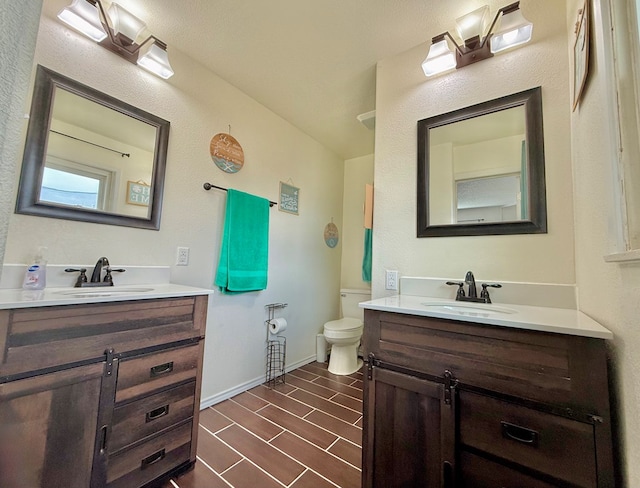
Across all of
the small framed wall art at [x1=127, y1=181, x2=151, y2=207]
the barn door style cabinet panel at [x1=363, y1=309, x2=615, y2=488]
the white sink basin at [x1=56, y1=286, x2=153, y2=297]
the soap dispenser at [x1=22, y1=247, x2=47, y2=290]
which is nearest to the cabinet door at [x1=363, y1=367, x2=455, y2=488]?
the barn door style cabinet panel at [x1=363, y1=309, x2=615, y2=488]

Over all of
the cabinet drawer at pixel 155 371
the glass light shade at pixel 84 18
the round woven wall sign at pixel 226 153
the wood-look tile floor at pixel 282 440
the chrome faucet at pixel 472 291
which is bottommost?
the wood-look tile floor at pixel 282 440

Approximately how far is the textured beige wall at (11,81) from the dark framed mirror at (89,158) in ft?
3.72

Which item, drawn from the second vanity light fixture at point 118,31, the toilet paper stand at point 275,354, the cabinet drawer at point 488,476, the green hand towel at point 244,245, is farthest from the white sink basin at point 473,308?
the second vanity light fixture at point 118,31

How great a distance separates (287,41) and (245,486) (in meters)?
2.54

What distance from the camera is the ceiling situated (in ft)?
4.89

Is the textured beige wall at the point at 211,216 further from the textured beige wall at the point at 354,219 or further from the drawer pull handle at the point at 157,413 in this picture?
the drawer pull handle at the point at 157,413

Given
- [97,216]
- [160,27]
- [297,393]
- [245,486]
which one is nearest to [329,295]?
[297,393]

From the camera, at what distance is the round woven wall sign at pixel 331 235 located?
10.5 feet

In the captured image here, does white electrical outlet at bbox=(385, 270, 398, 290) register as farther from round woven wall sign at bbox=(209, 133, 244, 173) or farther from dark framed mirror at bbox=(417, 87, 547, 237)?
round woven wall sign at bbox=(209, 133, 244, 173)

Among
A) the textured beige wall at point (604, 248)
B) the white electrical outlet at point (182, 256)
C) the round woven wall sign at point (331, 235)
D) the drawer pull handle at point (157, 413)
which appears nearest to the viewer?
A: the textured beige wall at point (604, 248)

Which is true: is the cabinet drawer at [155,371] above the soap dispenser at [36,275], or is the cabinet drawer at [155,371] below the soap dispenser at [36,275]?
below

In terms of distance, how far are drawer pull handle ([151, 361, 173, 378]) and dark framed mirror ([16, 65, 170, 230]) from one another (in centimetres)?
87

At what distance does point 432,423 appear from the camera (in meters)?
0.96

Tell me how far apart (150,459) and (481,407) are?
1415mm
